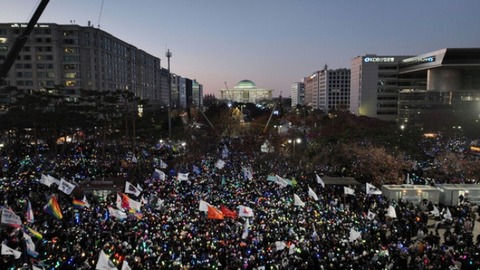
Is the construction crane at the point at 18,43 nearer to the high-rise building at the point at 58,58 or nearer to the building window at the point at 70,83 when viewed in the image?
the high-rise building at the point at 58,58

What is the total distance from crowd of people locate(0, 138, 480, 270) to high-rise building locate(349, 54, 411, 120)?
58985 mm

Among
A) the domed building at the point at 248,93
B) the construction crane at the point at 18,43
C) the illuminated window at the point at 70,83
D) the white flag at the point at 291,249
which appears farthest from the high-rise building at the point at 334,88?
the construction crane at the point at 18,43

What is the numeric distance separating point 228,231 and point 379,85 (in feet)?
229

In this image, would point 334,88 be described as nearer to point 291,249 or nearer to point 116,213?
point 291,249

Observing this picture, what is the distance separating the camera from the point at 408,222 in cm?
1498

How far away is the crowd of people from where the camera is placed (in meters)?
10.9

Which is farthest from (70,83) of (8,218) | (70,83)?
(8,218)

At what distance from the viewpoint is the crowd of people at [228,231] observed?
10914 millimetres

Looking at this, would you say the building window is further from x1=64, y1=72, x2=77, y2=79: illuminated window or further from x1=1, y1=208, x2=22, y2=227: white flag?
x1=1, y1=208, x2=22, y2=227: white flag

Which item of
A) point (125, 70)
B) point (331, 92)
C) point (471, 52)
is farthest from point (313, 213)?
point (331, 92)

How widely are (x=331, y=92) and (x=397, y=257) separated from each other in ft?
388

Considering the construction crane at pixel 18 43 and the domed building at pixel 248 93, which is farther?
the domed building at pixel 248 93

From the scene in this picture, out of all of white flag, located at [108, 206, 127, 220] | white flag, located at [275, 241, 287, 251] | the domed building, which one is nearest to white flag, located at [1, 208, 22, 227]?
white flag, located at [108, 206, 127, 220]

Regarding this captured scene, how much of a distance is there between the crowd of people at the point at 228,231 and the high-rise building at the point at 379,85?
59.0 m
